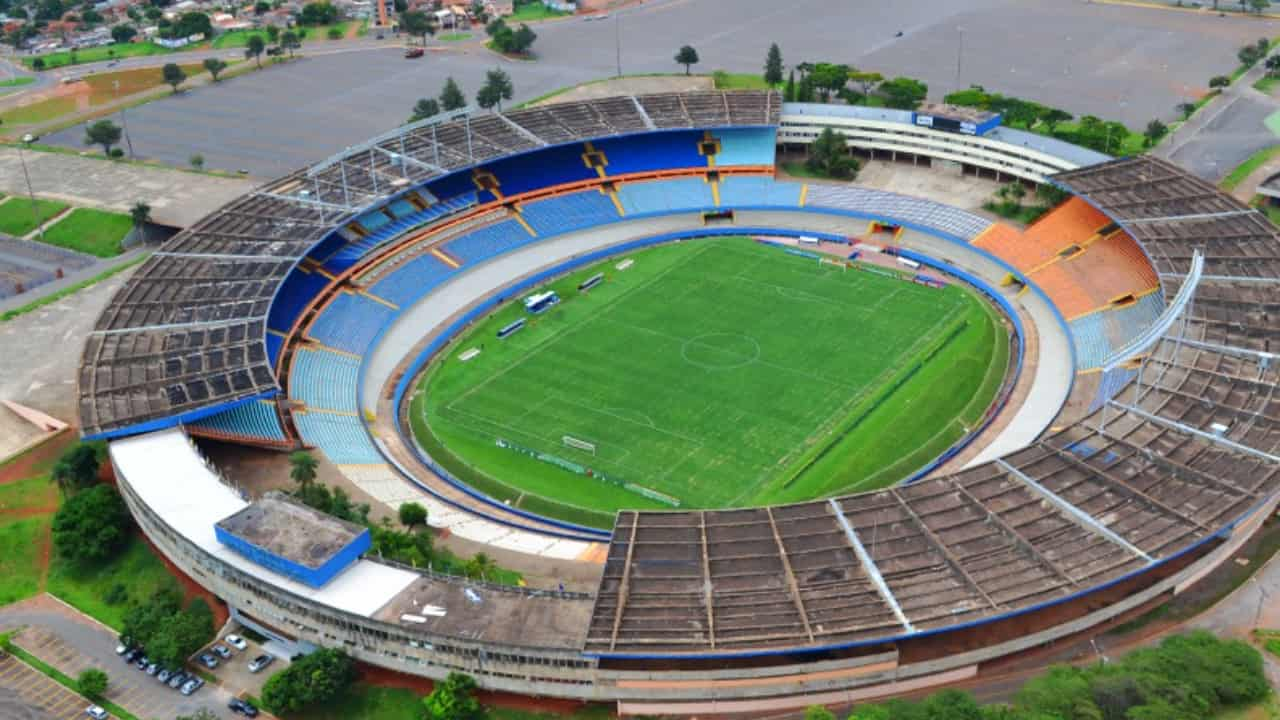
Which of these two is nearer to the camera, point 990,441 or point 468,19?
point 990,441

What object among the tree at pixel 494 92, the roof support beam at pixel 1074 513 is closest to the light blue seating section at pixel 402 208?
the tree at pixel 494 92

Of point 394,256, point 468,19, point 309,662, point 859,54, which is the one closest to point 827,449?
point 309,662

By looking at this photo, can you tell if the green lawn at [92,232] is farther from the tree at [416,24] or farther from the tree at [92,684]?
the tree at [416,24]

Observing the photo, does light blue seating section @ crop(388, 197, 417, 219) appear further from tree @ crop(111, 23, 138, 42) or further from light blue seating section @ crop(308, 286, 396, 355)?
tree @ crop(111, 23, 138, 42)

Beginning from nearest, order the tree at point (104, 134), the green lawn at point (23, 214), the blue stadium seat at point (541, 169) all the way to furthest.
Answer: the blue stadium seat at point (541, 169)
the green lawn at point (23, 214)
the tree at point (104, 134)

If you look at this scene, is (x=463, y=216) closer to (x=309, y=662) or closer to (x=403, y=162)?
(x=403, y=162)

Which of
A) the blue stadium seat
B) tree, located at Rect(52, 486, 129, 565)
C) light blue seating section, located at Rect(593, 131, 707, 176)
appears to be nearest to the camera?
tree, located at Rect(52, 486, 129, 565)

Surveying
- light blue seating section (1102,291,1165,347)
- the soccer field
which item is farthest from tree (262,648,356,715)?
light blue seating section (1102,291,1165,347)
